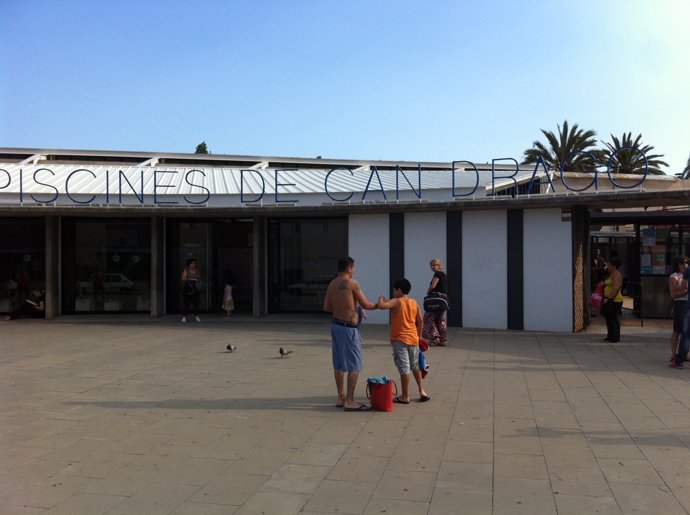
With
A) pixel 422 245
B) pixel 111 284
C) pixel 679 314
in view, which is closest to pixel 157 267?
pixel 111 284

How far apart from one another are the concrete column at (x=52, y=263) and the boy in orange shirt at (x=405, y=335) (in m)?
12.7

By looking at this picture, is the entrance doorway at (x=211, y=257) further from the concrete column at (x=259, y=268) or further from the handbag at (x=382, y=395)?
the handbag at (x=382, y=395)

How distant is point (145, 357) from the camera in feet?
34.0

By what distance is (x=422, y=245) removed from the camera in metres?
14.6

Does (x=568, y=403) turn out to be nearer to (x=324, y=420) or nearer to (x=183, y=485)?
(x=324, y=420)

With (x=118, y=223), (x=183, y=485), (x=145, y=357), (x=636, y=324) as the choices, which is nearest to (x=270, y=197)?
(x=118, y=223)

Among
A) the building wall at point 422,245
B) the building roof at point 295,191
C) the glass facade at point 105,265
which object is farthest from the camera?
the glass facade at point 105,265

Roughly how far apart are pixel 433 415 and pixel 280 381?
8.47 feet

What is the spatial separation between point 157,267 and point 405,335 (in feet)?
37.9

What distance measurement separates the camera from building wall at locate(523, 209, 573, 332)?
13273mm

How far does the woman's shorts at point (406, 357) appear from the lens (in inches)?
276

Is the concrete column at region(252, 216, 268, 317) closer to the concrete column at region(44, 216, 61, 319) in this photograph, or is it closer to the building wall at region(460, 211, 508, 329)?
the concrete column at region(44, 216, 61, 319)

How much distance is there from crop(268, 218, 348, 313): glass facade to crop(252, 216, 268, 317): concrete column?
0.29 m

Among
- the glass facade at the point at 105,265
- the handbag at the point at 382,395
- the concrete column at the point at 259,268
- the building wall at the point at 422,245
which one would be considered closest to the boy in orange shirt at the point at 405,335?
the handbag at the point at 382,395
